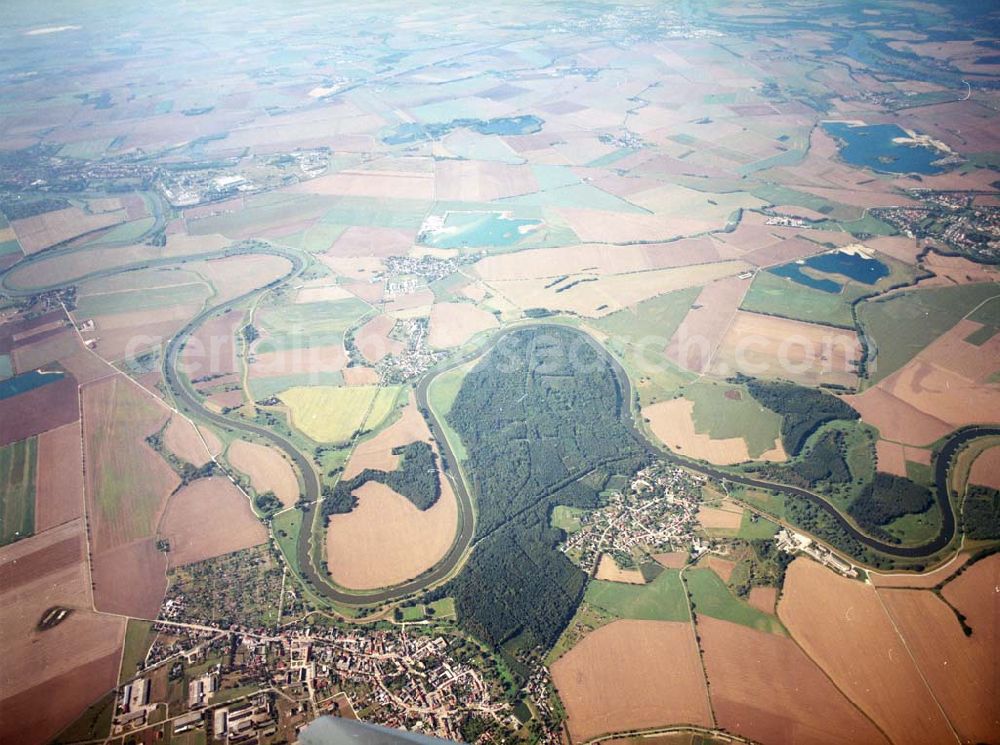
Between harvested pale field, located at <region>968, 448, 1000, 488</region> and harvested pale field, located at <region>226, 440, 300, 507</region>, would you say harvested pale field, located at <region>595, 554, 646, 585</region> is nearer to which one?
harvested pale field, located at <region>226, 440, 300, 507</region>

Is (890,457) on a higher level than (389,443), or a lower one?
lower

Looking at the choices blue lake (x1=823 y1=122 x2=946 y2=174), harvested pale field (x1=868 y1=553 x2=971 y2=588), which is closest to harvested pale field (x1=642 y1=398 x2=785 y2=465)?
harvested pale field (x1=868 y1=553 x2=971 y2=588)

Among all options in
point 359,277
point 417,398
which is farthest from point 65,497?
point 359,277

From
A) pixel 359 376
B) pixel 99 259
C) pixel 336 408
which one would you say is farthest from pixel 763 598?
pixel 99 259

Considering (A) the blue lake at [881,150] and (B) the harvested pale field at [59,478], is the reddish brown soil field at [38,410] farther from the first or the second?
(A) the blue lake at [881,150]

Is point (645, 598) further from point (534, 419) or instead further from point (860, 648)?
point (534, 419)
